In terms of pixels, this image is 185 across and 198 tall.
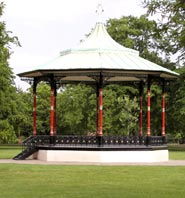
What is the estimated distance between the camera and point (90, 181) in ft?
66.6

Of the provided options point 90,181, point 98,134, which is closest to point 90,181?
point 90,181

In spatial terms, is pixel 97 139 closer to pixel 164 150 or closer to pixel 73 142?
pixel 73 142

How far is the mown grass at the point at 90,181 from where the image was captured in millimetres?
16500

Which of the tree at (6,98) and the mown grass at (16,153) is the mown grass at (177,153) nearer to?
the mown grass at (16,153)

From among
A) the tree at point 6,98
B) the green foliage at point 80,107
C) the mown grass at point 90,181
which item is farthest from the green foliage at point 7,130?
the mown grass at point 90,181

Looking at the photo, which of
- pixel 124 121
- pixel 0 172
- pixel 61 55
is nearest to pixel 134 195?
pixel 0 172

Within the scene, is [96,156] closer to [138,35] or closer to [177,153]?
[177,153]

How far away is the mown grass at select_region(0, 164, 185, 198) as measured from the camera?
54.1ft

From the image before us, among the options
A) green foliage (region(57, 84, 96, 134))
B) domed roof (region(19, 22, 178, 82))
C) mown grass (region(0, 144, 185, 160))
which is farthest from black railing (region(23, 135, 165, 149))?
green foliage (region(57, 84, 96, 134))

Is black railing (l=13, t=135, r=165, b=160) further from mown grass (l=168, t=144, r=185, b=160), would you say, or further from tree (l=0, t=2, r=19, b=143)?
tree (l=0, t=2, r=19, b=143)

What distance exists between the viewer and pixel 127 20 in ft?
184

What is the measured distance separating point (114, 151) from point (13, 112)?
2116 cm

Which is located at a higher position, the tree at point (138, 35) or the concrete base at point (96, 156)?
the tree at point (138, 35)

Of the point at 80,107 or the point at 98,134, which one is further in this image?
the point at 80,107
